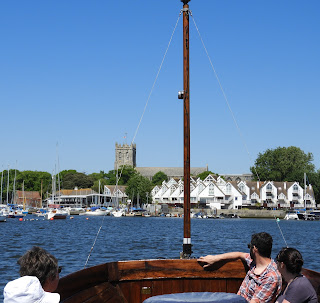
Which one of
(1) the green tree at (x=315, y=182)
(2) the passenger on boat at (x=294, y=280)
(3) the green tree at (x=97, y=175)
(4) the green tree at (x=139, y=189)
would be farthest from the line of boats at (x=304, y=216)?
(3) the green tree at (x=97, y=175)

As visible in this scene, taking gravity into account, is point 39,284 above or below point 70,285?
above

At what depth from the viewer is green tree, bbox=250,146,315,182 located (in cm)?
13115

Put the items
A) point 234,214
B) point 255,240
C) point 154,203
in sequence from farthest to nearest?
point 154,203 < point 234,214 < point 255,240

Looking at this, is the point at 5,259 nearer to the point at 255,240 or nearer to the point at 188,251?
the point at 188,251

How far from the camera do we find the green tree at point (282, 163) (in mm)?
131150

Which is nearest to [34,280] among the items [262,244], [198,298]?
[198,298]

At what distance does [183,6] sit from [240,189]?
11078 centimetres

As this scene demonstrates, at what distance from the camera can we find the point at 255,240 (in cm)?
544

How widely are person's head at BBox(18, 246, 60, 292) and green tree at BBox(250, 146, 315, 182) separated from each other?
424 ft

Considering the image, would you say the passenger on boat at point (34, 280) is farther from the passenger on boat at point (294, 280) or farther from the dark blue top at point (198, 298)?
the passenger on boat at point (294, 280)

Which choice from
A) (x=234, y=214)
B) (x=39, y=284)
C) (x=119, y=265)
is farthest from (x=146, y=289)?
(x=234, y=214)

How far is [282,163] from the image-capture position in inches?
5153

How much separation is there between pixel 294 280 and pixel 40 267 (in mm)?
2676

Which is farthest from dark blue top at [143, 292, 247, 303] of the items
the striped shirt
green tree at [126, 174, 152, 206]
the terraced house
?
green tree at [126, 174, 152, 206]
